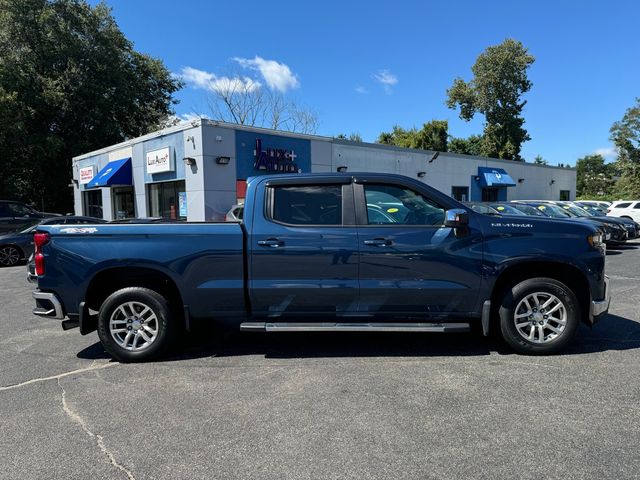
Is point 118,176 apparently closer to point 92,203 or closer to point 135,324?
point 92,203

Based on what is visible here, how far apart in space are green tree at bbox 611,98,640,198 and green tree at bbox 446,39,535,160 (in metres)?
12.9

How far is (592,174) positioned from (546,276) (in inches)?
4482

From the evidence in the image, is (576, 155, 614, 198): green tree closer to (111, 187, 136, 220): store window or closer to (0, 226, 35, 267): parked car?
(111, 187, 136, 220): store window

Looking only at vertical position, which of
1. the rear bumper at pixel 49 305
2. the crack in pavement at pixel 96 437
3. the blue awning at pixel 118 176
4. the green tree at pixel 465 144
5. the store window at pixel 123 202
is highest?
the green tree at pixel 465 144

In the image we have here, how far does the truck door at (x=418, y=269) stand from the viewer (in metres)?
4.59

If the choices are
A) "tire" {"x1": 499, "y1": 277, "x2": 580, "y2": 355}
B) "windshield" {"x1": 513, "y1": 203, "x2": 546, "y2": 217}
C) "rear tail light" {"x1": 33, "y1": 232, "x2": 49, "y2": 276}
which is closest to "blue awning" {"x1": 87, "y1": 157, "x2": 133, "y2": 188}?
"windshield" {"x1": 513, "y1": 203, "x2": 546, "y2": 217}

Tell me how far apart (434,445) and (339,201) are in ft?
8.34

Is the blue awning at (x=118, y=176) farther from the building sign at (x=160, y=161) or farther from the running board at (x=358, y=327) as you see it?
the running board at (x=358, y=327)

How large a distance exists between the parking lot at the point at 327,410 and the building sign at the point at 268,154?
1180 cm

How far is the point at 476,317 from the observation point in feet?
15.4

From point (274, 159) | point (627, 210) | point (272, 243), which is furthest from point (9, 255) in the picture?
point (627, 210)

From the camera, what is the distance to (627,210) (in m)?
21.5

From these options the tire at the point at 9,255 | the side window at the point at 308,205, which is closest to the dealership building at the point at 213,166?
the tire at the point at 9,255

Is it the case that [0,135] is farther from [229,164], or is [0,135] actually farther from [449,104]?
[449,104]
